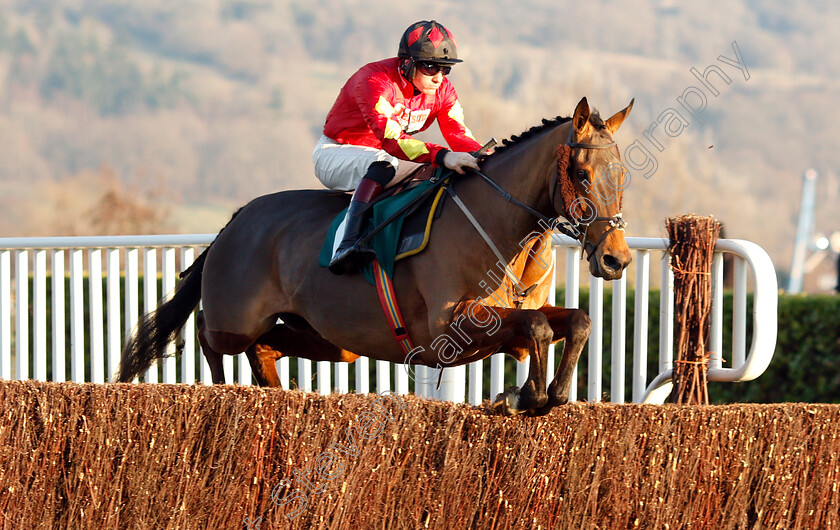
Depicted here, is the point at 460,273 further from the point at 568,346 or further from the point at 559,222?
the point at 568,346

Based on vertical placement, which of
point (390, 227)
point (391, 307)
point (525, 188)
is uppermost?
point (525, 188)

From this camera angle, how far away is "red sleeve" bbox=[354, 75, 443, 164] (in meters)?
4.18

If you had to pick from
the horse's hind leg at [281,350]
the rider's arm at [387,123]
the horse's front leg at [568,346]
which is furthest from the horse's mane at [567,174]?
the horse's hind leg at [281,350]

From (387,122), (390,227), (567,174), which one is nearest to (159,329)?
(390,227)

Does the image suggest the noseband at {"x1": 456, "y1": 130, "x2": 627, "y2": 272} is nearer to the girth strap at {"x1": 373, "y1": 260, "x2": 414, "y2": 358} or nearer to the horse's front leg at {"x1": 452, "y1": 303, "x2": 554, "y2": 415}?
the horse's front leg at {"x1": 452, "y1": 303, "x2": 554, "y2": 415}

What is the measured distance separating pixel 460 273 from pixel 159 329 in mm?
2305

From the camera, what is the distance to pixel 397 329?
14.0ft

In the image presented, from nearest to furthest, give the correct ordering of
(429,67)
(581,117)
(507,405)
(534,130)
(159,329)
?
(507,405)
(581,117)
(534,130)
(429,67)
(159,329)

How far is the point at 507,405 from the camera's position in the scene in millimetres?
3436

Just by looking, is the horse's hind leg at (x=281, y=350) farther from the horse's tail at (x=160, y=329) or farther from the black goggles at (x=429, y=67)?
the black goggles at (x=429, y=67)

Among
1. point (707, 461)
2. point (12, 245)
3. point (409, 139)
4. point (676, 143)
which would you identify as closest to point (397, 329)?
point (409, 139)

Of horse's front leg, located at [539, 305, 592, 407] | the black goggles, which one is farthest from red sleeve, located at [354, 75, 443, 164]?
horse's front leg, located at [539, 305, 592, 407]

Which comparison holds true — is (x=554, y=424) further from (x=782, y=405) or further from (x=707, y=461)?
(x=782, y=405)

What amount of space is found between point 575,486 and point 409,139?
5.47 feet
